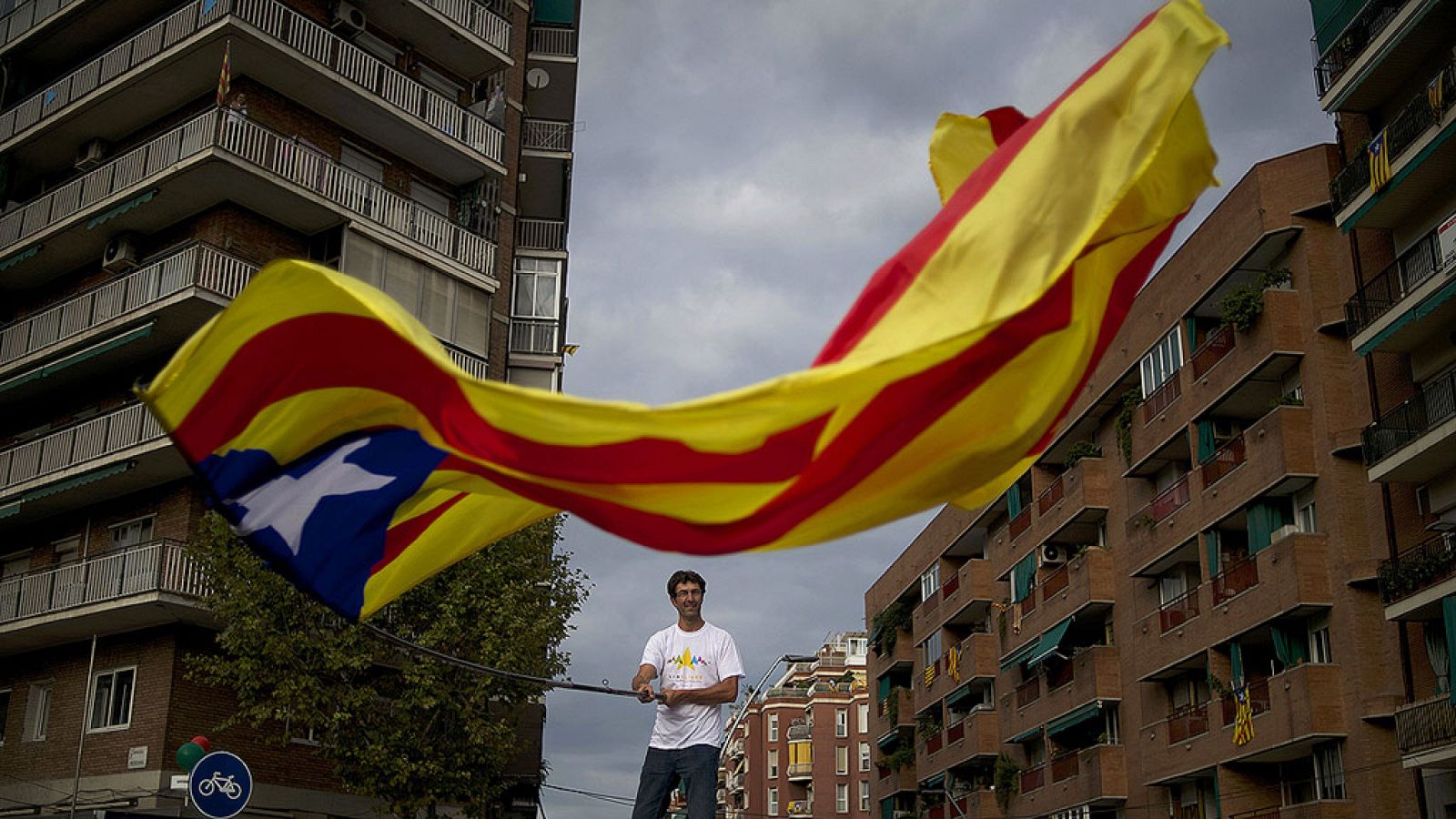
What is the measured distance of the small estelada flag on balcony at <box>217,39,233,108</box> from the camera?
108 ft

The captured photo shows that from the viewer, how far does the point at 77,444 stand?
3431 cm

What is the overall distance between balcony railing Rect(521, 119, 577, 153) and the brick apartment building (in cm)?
196

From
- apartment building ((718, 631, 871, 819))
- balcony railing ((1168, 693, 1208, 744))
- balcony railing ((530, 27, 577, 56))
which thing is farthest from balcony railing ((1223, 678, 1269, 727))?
apartment building ((718, 631, 871, 819))

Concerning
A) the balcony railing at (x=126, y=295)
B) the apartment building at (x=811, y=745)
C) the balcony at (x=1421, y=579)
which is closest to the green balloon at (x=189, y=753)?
the balcony railing at (x=126, y=295)

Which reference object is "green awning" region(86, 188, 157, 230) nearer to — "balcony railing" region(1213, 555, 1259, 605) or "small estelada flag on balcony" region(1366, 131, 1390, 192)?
"small estelada flag on balcony" region(1366, 131, 1390, 192)

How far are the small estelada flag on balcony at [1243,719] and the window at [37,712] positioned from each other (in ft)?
91.5

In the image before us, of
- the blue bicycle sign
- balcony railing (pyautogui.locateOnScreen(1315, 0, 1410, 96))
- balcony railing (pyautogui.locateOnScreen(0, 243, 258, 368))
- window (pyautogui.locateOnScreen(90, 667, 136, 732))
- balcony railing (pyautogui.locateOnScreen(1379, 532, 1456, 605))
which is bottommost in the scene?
the blue bicycle sign

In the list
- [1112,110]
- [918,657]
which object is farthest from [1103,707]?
[1112,110]

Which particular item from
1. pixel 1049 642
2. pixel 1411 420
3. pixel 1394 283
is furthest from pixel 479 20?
pixel 1049 642

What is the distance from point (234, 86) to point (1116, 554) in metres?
29.4

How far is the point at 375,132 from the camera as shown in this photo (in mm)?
37250

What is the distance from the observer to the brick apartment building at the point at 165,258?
106 feet

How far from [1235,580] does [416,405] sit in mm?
36431

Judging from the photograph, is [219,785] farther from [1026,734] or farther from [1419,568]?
[1026,734]
